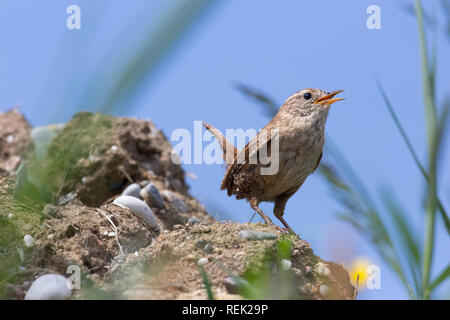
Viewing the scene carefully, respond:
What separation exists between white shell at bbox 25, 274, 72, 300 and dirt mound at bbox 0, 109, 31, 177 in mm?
3916

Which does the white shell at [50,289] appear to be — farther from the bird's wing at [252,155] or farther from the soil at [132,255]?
the bird's wing at [252,155]

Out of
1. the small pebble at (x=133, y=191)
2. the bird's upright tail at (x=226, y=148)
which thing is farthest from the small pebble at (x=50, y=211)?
the bird's upright tail at (x=226, y=148)

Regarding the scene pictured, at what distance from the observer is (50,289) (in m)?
2.45

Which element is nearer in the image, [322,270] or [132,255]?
[322,270]

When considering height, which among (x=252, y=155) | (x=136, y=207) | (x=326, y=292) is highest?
(x=252, y=155)

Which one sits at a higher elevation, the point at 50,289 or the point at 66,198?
the point at 66,198

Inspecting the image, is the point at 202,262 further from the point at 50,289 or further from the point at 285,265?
the point at 50,289

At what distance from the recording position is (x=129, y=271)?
2.94m

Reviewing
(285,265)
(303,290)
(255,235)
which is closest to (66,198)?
(255,235)

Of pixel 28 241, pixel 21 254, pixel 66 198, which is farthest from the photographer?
pixel 66 198

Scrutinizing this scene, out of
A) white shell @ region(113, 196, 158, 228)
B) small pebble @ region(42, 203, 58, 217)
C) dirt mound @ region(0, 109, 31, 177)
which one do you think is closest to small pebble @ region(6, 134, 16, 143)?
dirt mound @ region(0, 109, 31, 177)

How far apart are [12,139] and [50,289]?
16.0 feet

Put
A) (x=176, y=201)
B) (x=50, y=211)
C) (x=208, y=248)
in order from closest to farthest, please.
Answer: (x=208, y=248), (x=50, y=211), (x=176, y=201)
